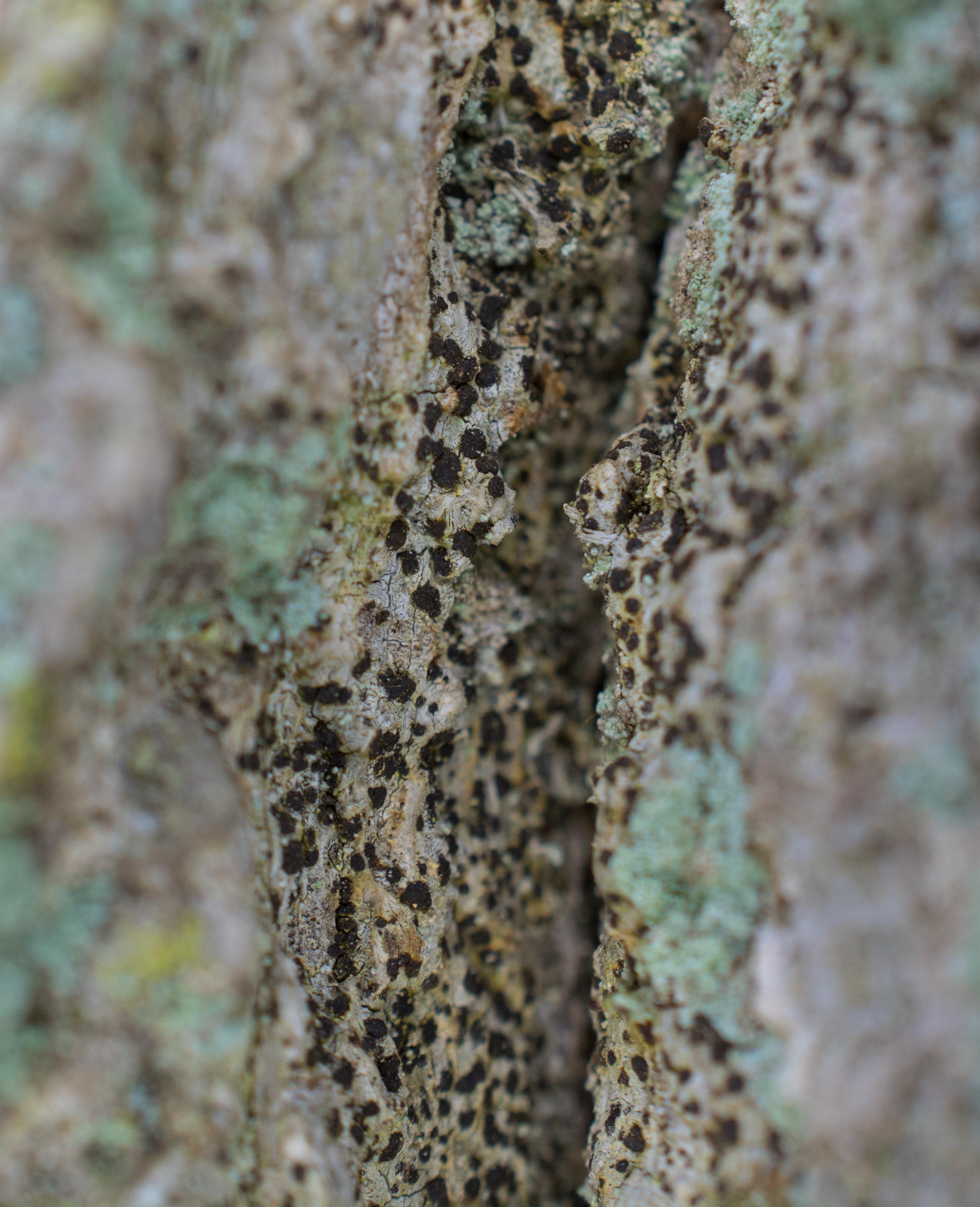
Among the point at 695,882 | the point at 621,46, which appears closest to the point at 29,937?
the point at 695,882

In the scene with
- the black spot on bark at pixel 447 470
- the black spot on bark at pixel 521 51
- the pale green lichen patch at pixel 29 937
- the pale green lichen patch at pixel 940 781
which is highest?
the black spot on bark at pixel 521 51

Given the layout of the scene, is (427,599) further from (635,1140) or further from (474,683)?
(635,1140)

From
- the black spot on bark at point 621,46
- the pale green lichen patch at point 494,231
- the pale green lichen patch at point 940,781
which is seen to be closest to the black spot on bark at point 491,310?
the pale green lichen patch at point 494,231

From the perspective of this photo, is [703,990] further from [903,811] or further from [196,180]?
[196,180]

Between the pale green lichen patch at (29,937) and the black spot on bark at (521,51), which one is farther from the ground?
the black spot on bark at (521,51)

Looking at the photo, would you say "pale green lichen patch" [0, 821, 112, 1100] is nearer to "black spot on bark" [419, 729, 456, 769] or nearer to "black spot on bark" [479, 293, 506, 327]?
"black spot on bark" [419, 729, 456, 769]

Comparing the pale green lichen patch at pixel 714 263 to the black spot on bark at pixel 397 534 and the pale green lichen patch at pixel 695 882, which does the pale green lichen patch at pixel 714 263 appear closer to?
the black spot on bark at pixel 397 534

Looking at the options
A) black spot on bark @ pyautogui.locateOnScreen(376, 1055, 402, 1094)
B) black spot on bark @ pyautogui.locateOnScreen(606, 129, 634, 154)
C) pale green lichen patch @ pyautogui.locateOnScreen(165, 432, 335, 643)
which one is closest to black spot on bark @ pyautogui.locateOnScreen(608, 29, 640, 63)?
black spot on bark @ pyautogui.locateOnScreen(606, 129, 634, 154)
